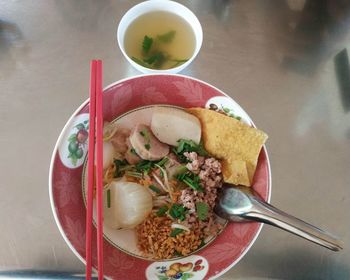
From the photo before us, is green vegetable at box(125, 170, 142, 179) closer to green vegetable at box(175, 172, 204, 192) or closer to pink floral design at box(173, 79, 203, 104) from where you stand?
green vegetable at box(175, 172, 204, 192)

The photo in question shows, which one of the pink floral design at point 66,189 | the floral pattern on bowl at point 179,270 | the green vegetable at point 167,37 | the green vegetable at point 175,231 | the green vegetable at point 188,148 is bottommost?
the floral pattern on bowl at point 179,270

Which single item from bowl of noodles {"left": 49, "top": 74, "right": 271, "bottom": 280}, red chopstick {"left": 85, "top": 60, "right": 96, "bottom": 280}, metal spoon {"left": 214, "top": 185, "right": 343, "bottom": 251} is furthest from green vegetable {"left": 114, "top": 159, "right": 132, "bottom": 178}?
metal spoon {"left": 214, "top": 185, "right": 343, "bottom": 251}

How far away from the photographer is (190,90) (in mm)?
905

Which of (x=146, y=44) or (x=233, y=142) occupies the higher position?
(x=146, y=44)

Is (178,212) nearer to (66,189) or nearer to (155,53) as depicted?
(66,189)

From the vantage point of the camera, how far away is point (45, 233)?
0.99 metres

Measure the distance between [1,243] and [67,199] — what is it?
270mm

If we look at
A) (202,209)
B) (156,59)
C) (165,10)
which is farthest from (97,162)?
(165,10)

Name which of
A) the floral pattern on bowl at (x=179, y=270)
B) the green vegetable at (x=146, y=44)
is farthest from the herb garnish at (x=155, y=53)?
the floral pattern on bowl at (x=179, y=270)

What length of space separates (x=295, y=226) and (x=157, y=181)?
0.29 metres

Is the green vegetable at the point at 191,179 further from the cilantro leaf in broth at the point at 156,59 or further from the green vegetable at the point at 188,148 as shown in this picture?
the cilantro leaf in broth at the point at 156,59

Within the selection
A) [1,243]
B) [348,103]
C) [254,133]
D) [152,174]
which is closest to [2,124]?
[1,243]

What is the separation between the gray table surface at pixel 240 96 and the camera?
1.01m

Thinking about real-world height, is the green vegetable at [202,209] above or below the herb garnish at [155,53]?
below
